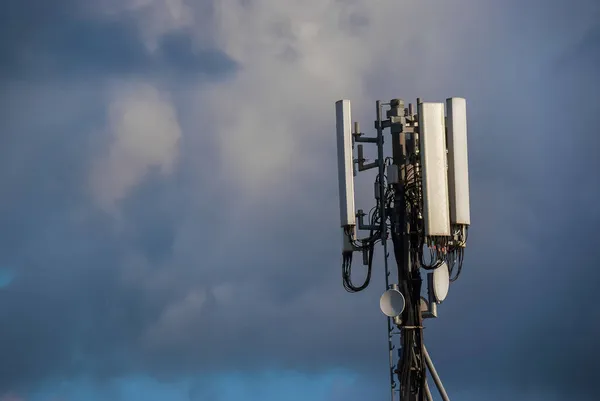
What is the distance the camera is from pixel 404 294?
227ft

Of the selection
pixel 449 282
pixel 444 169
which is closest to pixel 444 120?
pixel 444 169

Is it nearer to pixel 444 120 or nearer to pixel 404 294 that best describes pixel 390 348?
pixel 404 294

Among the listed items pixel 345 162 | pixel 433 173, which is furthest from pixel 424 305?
pixel 345 162

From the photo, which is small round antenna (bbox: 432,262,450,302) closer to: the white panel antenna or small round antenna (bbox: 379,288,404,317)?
the white panel antenna

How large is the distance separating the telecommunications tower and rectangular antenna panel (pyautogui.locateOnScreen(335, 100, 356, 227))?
37 millimetres

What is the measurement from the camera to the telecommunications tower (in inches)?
2685

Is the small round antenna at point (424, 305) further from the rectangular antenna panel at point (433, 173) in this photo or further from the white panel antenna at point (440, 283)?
the rectangular antenna panel at point (433, 173)

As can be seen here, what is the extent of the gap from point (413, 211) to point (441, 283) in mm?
2859

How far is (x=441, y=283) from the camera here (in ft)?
228

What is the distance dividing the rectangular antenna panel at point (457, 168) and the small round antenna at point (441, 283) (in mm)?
2147

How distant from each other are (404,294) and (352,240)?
9.29ft

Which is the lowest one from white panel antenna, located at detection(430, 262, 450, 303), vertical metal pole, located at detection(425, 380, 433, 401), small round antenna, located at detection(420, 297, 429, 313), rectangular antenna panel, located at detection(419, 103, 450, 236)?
vertical metal pole, located at detection(425, 380, 433, 401)

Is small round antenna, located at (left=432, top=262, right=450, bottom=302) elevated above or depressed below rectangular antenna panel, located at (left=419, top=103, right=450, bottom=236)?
below

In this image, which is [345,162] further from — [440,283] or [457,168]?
[440,283]
